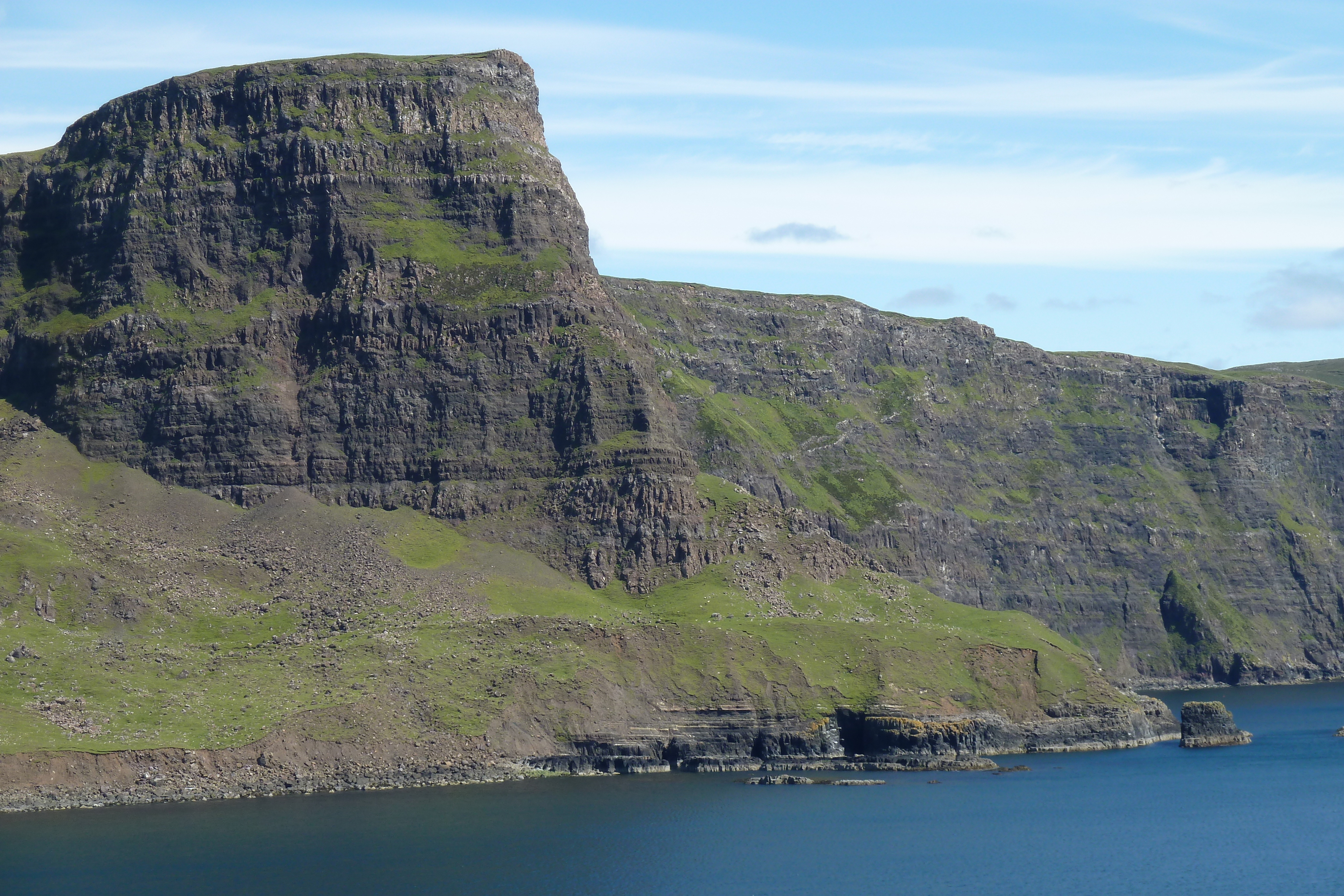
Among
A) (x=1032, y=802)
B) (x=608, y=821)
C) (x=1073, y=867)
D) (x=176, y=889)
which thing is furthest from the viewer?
(x=1032, y=802)

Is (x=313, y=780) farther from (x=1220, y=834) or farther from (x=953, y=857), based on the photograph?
(x=1220, y=834)

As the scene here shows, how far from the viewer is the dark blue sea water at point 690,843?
15062 centimetres

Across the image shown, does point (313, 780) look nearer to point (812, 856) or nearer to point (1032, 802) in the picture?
point (812, 856)

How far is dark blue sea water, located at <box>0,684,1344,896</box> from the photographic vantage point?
5930 inches

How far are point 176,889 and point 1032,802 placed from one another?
89.2m

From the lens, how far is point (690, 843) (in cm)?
16650

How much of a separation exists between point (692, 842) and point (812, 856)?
1130cm

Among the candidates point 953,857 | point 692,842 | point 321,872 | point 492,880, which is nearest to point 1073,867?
point 953,857

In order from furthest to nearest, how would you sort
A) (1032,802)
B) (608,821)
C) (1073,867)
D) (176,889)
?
(1032,802) < (608,821) < (1073,867) < (176,889)

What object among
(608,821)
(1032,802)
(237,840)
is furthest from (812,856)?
(237,840)

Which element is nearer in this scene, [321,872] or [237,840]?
[321,872]

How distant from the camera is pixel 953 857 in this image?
163 metres

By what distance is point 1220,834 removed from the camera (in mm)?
175250

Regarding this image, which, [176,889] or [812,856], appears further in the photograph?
[812,856]
